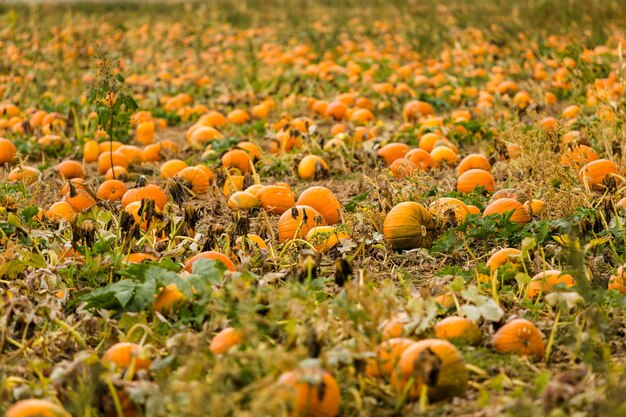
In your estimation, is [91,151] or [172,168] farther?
[91,151]

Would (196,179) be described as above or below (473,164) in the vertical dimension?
below

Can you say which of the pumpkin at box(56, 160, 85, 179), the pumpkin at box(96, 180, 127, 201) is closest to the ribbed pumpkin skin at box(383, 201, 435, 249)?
the pumpkin at box(96, 180, 127, 201)

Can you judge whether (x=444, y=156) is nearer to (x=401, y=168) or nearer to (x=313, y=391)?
(x=401, y=168)

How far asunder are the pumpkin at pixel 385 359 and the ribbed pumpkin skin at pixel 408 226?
5.18 ft

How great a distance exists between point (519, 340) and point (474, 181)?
7.56 ft

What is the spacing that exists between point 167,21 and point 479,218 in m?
13.6

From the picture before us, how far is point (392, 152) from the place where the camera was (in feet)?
21.3

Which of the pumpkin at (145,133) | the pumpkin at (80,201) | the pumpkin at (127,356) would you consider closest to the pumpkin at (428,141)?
the pumpkin at (145,133)

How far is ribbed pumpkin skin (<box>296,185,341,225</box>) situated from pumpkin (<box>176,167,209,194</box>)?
1085 mm

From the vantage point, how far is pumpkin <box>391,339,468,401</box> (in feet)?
9.47

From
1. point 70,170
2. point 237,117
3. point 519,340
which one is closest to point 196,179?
point 70,170

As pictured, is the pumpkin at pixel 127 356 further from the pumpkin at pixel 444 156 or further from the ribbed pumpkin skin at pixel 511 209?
the pumpkin at pixel 444 156

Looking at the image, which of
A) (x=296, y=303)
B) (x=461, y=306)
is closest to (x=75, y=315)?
(x=296, y=303)

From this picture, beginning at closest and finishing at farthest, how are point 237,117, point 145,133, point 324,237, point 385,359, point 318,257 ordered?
point 385,359, point 318,257, point 324,237, point 145,133, point 237,117
